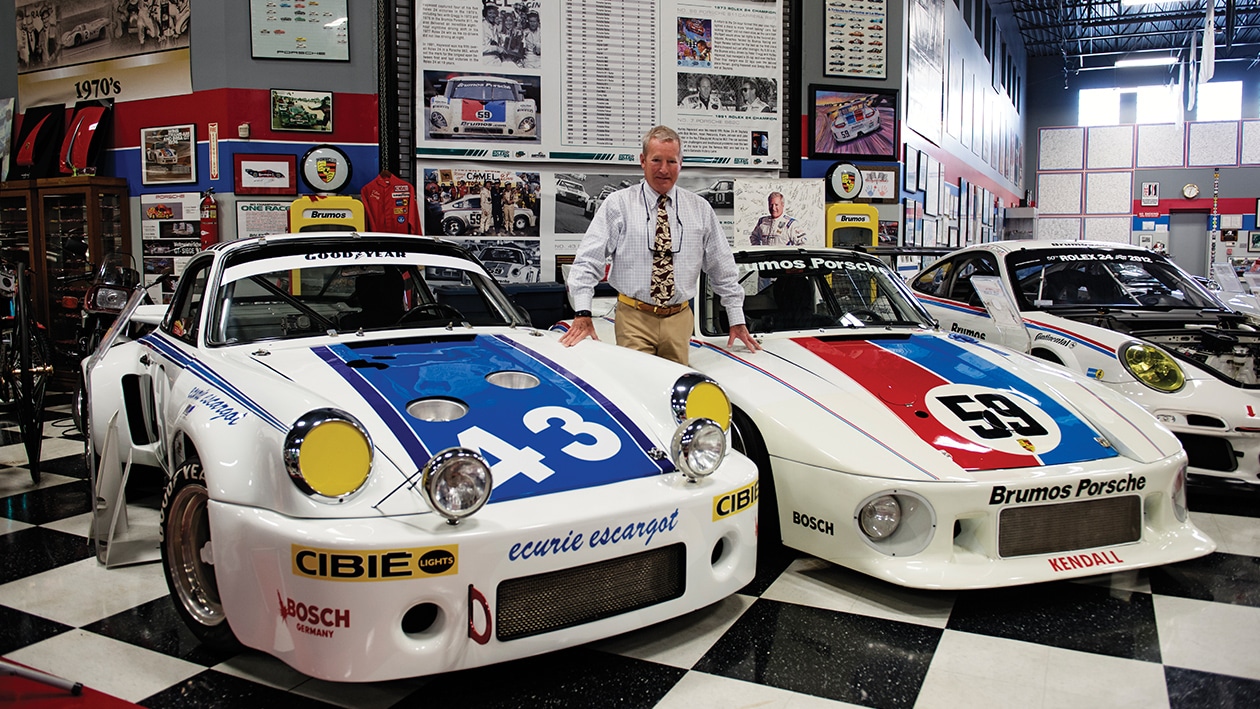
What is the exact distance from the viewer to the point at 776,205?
7102 millimetres

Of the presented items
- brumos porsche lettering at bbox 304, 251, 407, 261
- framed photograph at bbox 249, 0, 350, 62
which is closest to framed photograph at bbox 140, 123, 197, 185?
framed photograph at bbox 249, 0, 350, 62

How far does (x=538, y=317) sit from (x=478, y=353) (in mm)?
3487

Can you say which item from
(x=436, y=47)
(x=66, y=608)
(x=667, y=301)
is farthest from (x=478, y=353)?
(x=436, y=47)

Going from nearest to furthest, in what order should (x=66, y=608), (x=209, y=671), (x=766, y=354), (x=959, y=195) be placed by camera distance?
(x=209, y=671), (x=66, y=608), (x=766, y=354), (x=959, y=195)

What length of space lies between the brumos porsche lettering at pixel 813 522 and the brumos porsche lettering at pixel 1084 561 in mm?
604

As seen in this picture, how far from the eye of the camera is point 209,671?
2.11 meters

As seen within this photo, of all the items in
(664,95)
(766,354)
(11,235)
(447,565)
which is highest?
(664,95)

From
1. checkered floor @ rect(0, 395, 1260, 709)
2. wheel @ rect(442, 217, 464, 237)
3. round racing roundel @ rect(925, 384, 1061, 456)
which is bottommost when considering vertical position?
checkered floor @ rect(0, 395, 1260, 709)

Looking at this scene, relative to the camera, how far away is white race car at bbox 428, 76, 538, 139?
6438 mm

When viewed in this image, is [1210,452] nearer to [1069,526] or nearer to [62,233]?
[1069,526]

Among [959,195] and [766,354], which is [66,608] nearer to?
[766,354]

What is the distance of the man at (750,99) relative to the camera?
716cm

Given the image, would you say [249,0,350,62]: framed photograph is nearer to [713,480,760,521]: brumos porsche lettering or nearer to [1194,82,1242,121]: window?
[713,480,760,521]: brumos porsche lettering

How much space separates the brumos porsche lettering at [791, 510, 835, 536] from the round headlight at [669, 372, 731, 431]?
40cm
